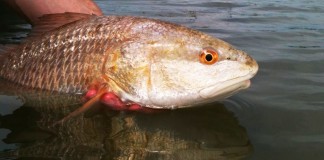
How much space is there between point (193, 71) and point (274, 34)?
10.4 ft

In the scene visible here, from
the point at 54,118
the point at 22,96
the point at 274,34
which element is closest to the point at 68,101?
the point at 54,118

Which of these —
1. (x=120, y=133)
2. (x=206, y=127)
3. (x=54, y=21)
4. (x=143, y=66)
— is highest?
(x=54, y=21)

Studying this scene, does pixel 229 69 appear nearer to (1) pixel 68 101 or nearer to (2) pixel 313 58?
(1) pixel 68 101

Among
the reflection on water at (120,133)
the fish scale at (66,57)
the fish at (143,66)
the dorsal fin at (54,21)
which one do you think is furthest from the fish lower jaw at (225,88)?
the dorsal fin at (54,21)

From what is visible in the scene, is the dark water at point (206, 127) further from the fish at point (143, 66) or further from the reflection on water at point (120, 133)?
the fish at point (143, 66)

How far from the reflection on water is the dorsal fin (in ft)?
1.77

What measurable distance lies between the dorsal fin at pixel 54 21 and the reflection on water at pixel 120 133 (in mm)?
538

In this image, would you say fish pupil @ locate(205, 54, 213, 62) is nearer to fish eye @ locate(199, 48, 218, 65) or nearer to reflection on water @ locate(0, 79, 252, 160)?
fish eye @ locate(199, 48, 218, 65)

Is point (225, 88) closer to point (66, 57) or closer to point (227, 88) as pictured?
point (227, 88)

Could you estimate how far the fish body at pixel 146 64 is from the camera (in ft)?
8.77

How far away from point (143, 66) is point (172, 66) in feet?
0.69

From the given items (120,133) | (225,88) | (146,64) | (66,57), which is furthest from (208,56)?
(66,57)

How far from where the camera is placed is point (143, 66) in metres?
2.80

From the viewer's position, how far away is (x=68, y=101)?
2.90m
